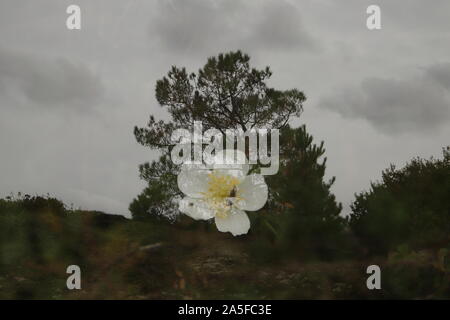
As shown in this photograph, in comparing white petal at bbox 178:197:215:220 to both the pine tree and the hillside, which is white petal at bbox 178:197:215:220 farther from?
the pine tree

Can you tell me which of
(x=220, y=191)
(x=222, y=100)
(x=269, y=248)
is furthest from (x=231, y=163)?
(x=222, y=100)

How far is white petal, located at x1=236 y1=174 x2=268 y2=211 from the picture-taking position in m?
4.75

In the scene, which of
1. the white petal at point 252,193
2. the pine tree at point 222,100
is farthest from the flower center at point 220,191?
the pine tree at point 222,100

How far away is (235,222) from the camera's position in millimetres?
4793

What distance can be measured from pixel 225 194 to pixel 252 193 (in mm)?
296

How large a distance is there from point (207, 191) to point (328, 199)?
6.05 ft

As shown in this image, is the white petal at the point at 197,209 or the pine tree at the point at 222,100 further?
the pine tree at the point at 222,100

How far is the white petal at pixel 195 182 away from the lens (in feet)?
15.6

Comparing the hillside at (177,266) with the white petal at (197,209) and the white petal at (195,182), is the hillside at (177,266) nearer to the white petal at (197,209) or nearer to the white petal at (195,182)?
the white petal at (197,209)

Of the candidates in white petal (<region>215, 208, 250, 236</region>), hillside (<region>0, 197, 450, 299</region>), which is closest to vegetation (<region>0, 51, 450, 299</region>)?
hillside (<region>0, 197, 450, 299</region>)

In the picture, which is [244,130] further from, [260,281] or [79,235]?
[260,281]

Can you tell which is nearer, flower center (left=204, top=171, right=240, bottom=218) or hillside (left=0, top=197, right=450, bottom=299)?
flower center (left=204, top=171, right=240, bottom=218)

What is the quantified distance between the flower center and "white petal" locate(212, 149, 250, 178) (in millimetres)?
61
